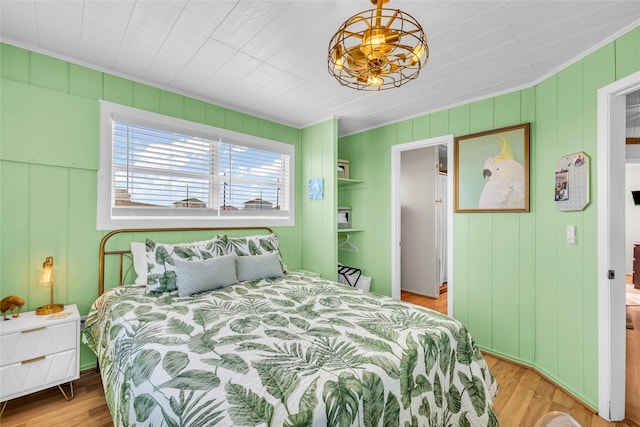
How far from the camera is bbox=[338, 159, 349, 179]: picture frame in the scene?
3.88m

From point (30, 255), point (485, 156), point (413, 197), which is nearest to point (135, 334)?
point (30, 255)

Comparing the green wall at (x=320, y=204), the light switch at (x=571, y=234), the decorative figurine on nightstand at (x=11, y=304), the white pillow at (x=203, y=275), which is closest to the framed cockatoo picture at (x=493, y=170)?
the light switch at (x=571, y=234)

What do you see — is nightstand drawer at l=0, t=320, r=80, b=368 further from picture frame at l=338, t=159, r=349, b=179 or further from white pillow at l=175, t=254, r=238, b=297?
picture frame at l=338, t=159, r=349, b=179

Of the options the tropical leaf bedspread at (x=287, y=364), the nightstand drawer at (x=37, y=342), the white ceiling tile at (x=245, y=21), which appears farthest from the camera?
the nightstand drawer at (x=37, y=342)

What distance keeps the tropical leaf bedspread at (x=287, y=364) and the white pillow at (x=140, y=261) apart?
0.30m

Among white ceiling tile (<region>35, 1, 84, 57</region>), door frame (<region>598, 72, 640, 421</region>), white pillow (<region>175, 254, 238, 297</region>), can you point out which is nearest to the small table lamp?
white pillow (<region>175, 254, 238, 297</region>)

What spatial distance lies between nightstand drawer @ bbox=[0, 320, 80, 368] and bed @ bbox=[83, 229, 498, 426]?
0.15 m

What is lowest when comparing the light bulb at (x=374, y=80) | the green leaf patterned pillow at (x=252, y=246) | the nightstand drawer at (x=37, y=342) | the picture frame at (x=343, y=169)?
the nightstand drawer at (x=37, y=342)

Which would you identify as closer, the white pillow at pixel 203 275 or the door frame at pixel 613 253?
the door frame at pixel 613 253

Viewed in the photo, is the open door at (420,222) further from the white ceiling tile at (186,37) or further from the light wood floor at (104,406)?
the white ceiling tile at (186,37)

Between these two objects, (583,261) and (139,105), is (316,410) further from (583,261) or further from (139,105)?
(139,105)

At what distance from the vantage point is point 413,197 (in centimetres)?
487

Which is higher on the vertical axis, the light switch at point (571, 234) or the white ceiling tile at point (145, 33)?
the white ceiling tile at point (145, 33)

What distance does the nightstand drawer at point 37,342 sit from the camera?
175 cm
